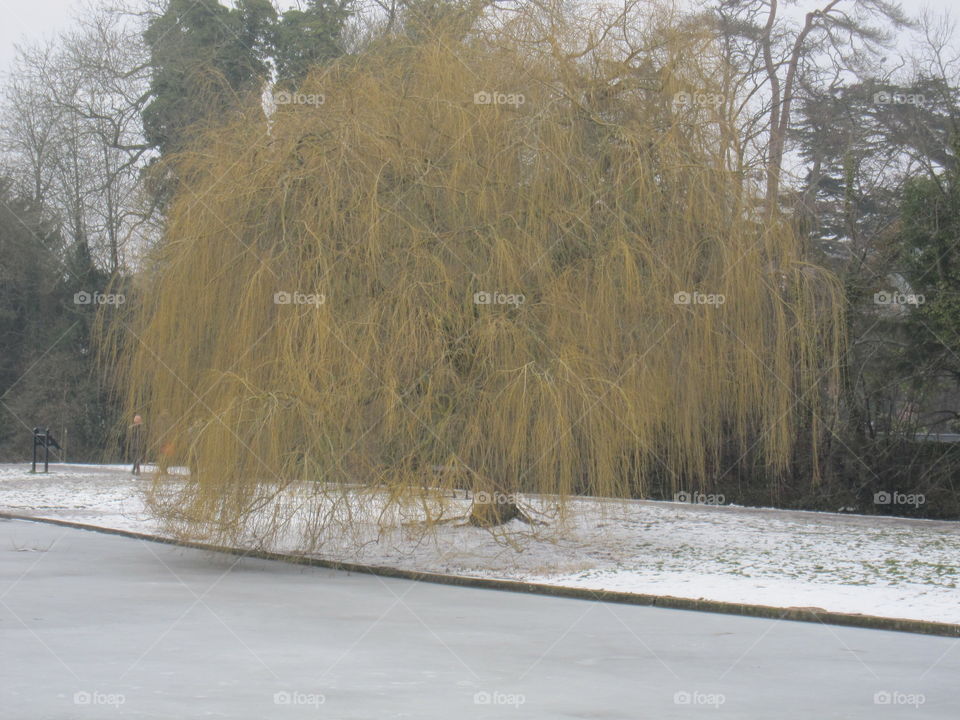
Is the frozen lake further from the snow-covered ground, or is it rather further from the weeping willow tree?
the weeping willow tree

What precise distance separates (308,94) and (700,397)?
7.09 meters

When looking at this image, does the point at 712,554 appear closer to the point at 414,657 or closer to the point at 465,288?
the point at 465,288

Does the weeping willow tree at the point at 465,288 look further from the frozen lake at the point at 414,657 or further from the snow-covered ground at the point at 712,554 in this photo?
the frozen lake at the point at 414,657

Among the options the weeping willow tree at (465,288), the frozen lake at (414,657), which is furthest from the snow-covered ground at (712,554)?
the frozen lake at (414,657)

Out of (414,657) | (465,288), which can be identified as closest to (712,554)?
(465,288)

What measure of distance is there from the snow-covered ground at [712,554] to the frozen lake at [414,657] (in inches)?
49.3

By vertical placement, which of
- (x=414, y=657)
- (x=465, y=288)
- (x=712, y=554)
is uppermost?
(x=465, y=288)

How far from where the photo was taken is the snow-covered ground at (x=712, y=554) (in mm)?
13898

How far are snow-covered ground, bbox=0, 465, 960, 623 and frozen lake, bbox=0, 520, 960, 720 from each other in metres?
1.25

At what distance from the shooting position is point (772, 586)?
14.4 m

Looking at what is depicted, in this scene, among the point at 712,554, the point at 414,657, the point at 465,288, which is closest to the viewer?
the point at 414,657

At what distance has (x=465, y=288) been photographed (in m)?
16.2

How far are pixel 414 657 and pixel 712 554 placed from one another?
→ 9.00 metres

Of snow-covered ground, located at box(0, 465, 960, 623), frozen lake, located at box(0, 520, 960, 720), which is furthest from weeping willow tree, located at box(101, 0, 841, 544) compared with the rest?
frozen lake, located at box(0, 520, 960, 720)
